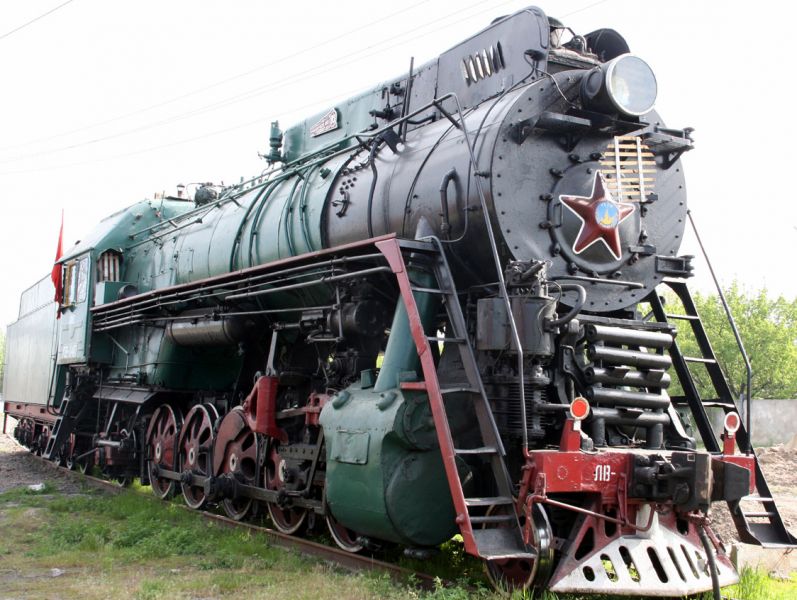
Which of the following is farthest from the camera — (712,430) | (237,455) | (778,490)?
(778,490)

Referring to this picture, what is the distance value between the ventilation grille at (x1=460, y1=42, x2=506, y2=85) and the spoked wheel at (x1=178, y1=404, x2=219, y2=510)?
16.2ft

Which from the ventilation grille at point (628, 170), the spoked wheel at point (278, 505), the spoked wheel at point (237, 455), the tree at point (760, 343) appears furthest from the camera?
the tree at point (760, 343)

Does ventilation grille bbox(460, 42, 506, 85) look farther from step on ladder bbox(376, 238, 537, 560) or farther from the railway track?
the railway track

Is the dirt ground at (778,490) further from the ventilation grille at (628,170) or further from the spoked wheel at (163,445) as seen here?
the spoked wheel at (163,445)

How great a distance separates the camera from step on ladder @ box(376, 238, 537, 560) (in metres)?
5.08

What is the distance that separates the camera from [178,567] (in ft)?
22.7

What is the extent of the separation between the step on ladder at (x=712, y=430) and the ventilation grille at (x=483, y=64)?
2.30 meters

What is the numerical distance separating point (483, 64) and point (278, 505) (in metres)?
4.48

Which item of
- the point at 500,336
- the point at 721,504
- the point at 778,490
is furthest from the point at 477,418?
the point at 778,490

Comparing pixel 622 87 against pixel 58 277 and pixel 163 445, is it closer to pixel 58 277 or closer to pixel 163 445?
pixel 163 445

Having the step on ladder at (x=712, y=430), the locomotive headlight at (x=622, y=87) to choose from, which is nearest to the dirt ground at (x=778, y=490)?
the step on ladder at (x=712, y=430)

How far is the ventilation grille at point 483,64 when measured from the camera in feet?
22.2

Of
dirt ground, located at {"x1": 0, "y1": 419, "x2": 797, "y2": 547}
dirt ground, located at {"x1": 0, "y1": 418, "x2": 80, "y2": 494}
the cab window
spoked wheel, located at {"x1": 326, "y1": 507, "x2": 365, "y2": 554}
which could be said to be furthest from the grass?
the cab window

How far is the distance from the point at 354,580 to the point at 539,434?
1.76m
